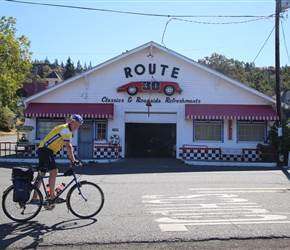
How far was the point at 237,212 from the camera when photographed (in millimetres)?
7414

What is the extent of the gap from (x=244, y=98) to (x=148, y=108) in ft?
17.9

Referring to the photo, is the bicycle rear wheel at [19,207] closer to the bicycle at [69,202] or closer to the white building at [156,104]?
the bicycle at [69,202]

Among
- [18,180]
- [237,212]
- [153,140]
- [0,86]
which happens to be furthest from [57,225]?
[0,86]

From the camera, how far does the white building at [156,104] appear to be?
2066 centimetres

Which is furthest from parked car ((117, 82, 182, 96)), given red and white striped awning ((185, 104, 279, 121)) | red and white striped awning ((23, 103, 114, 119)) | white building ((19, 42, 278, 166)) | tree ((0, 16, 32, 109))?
tree ((0, 16, 32, 109))

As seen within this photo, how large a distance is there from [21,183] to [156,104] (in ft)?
49.1

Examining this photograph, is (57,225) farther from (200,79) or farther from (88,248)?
(200,79)

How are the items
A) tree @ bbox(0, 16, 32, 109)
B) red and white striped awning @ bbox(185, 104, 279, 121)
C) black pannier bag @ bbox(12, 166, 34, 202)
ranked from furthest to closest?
tree @ bbox(0, 16, 32, 109) < red and white striped awning @ bbox(185, 104, 279, 121) < black pannier bag @ bbox(12, 166, 34, 202)

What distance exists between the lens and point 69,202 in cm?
674

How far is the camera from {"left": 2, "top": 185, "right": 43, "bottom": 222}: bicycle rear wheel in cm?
655

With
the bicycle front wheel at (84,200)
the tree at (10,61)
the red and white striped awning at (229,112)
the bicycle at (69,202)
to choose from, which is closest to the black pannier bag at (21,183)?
the bicycle at (69,202)

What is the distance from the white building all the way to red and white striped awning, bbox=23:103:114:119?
0.06 m

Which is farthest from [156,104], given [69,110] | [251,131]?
[251,131]

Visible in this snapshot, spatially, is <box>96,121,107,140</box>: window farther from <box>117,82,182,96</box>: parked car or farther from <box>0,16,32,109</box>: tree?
<box>0,16,32,109</box>: tree
